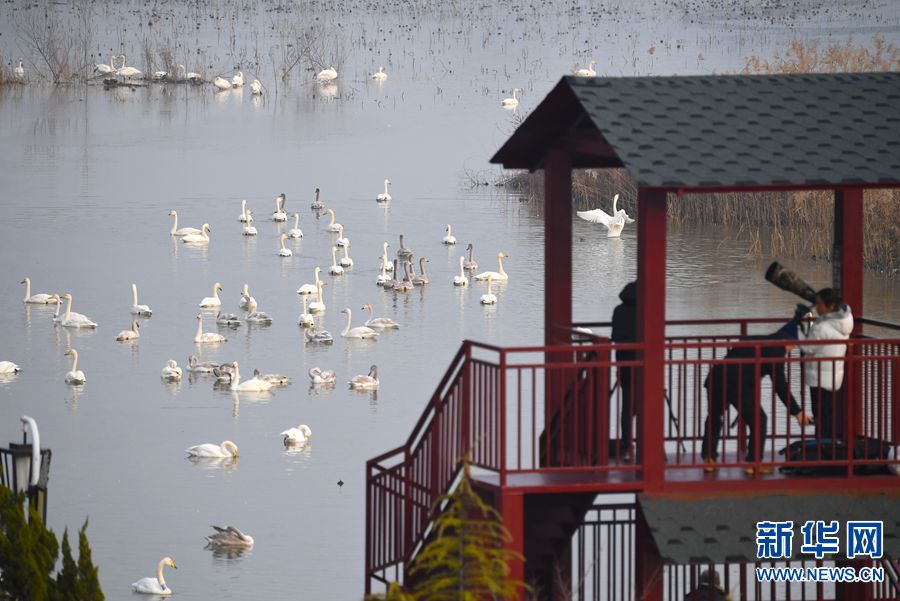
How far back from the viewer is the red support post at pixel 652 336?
11.3 meters

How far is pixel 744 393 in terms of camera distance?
11914 mm

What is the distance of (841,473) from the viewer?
11.9m

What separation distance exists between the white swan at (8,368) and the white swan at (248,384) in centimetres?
340

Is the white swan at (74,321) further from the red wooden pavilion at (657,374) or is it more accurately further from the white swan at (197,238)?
the red wooden pavilion at (657,374)

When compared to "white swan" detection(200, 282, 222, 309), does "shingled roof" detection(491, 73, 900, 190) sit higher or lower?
higher

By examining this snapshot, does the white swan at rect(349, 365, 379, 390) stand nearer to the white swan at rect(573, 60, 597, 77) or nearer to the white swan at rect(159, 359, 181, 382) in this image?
the white swan at rect(159, 359, 181, 382)

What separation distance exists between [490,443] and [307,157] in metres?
45.1

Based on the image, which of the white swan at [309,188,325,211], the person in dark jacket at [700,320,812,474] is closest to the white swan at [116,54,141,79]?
the white swan at [309,188,325,211]

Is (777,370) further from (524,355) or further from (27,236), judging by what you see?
(27,236)

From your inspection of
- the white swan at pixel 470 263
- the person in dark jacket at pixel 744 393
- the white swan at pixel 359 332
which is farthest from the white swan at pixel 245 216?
the person in dark jacket at pixel 744 393

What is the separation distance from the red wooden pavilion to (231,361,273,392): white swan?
15.4m

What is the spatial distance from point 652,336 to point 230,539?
9.72 metres

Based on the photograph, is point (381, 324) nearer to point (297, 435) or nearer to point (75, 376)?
point (75, 376)

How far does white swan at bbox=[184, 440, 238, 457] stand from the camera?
24.0 m
